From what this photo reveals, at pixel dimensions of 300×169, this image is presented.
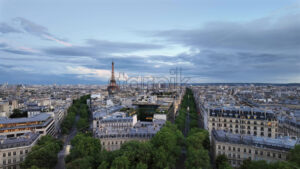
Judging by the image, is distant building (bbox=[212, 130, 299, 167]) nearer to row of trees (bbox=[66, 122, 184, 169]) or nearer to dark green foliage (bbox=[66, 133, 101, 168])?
row of trees (bbox=[66, 122, 184, 169])

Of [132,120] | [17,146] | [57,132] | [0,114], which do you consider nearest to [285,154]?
[132,120]

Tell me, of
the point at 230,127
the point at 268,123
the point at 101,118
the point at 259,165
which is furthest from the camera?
the point at 101,118

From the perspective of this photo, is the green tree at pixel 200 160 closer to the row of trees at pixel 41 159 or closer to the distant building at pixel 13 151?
the row of trees at pixel 41 159

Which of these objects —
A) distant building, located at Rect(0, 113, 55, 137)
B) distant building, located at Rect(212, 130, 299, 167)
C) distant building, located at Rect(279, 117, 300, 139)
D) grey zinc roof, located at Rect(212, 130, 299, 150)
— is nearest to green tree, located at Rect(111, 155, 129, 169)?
distant building, located at Rect(212, 130, 299, 167)

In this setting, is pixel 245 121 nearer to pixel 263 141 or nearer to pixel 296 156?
pixel 263 141

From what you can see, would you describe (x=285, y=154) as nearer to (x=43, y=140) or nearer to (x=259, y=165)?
(x=259, y=165)

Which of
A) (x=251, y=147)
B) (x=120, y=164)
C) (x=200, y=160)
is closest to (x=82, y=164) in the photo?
(x=120, y=164)

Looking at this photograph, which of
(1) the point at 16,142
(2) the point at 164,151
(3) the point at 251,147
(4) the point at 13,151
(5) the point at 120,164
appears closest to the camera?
(5) the point at 120,164
